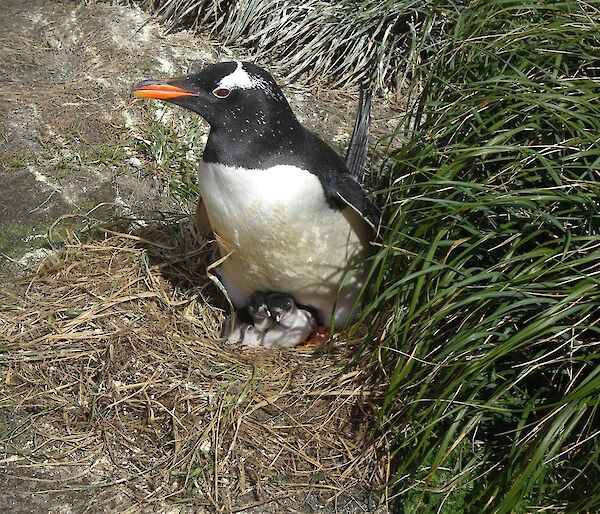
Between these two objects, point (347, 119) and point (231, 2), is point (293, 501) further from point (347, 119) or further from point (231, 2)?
point (231, 2)

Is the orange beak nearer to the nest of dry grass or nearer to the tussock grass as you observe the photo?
the nest of dry grass

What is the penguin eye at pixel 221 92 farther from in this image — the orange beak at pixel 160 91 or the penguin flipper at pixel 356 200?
the penguin flipper at pixel 356 200

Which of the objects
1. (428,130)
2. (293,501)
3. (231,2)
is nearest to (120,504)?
(293,501)

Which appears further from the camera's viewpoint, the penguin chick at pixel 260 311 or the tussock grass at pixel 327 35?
the tussock grass at pixel 327 35

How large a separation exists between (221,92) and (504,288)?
4.37 ft

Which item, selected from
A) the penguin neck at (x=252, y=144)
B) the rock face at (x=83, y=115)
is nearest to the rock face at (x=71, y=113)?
the rock face at (x=83, y=115)

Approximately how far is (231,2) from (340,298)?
9.41 ft

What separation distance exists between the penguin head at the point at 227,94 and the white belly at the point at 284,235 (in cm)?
19

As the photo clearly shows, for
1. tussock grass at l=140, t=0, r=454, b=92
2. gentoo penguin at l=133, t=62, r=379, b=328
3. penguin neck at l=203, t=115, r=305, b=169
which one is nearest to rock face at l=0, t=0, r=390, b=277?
tussock grass at l=140, t=0, r=454, b=92

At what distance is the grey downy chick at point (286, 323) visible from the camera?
364 centimetres

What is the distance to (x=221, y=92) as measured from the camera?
10.6 ft

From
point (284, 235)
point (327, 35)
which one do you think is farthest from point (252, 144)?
point (327, 35)

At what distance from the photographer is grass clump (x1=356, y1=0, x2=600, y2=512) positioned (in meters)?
2.55

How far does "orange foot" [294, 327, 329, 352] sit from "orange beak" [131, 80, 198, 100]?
125cm
